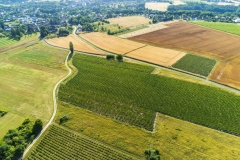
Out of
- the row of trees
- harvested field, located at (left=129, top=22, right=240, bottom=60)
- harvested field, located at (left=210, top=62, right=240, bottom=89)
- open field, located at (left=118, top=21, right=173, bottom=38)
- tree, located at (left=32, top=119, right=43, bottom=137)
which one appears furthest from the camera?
open field, located at (left=118, top=21, right=173, bottom=38)

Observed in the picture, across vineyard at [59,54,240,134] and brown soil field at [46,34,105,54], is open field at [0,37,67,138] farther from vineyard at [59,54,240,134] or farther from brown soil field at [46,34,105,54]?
vineyard at [59,54,240,134]

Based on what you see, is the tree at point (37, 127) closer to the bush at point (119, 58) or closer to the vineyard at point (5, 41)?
the bush at point (119, 58)

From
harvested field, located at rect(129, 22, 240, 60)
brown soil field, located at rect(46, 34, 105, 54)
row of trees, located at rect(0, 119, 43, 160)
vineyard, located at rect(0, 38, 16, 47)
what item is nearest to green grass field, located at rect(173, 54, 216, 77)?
harvested field, located at rect(129, 22, 240, 60)

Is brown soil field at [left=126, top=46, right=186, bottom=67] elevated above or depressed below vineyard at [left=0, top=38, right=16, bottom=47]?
below

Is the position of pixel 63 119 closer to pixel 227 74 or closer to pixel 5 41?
pixel 227 74

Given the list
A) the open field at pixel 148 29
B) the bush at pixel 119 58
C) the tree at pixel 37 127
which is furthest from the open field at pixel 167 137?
the open field at pixel 148 29

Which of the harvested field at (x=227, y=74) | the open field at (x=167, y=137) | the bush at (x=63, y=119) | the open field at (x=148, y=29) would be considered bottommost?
the open field at (x=167, y=137)

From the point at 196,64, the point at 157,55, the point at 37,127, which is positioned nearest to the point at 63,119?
the point at 37,127
